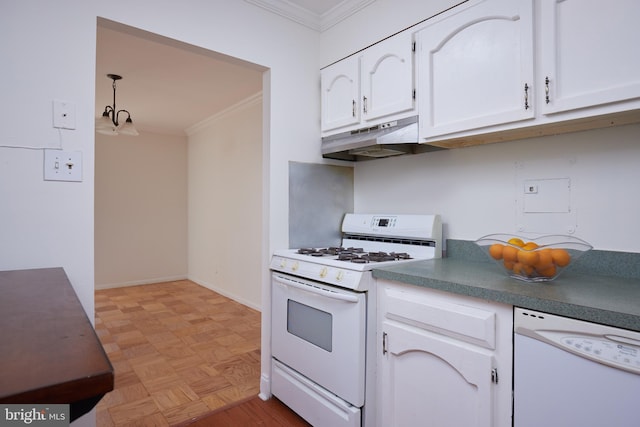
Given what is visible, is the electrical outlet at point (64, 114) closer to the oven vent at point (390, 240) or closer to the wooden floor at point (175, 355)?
the wooden floor at point (175, 355)

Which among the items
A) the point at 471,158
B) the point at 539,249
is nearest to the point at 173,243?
the point at 471,158

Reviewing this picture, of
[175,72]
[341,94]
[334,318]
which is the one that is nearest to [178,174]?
[175,72]

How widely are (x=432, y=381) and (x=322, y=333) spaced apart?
57 centimetres

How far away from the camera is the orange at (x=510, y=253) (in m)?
1.34

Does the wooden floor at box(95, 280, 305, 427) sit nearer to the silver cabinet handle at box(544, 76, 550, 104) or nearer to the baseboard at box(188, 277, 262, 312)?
the baseboard at box(188, 277, 262, 312)

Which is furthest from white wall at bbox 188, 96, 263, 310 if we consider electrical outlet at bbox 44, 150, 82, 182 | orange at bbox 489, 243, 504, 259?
orange at bbox 489, 243, 504, 259

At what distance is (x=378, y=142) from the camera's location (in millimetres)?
1873

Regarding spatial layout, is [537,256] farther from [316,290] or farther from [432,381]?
[316,290]

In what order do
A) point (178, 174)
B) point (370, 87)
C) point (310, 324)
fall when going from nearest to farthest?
point (310, 324), point (370, 87), point (178, 174)

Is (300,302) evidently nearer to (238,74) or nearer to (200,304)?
(238,74)

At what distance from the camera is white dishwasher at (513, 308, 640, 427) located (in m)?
0.92

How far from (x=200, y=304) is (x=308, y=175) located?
2.72m

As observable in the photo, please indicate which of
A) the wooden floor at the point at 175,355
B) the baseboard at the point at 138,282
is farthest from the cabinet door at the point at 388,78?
the baseboard at the point at 138,282

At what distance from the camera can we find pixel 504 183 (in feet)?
5.78
